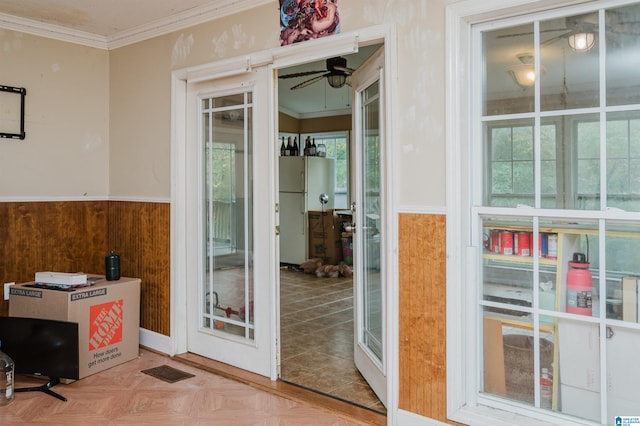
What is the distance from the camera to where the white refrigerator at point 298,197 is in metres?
7.74

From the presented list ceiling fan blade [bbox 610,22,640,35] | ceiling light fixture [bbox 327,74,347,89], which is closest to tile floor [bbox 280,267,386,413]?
ceiling fan blade [bbox 610,22,640,35]

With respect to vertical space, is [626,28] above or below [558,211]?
above

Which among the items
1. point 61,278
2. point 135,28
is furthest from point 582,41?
point 61,278

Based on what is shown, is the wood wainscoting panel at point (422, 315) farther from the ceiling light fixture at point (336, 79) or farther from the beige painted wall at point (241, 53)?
the ceiling light fixture at point (336, 79)

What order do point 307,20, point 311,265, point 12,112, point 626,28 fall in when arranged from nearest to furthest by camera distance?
1. point 626,28
2. point 307,20
3. point 12,112
4. point 311,265

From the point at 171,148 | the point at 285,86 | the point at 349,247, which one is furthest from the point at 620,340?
the point at 285,86

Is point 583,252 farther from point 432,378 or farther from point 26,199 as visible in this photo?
point 26,199

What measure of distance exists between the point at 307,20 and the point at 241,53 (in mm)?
605

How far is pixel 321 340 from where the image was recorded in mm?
4195

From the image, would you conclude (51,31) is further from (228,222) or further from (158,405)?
(158,405)

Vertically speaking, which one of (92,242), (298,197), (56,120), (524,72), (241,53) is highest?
(241,53)

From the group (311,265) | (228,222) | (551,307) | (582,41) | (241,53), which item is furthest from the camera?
(311,265)

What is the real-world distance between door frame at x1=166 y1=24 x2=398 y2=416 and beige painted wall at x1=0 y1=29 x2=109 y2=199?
91 centimetres

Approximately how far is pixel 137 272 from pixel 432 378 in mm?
2598
